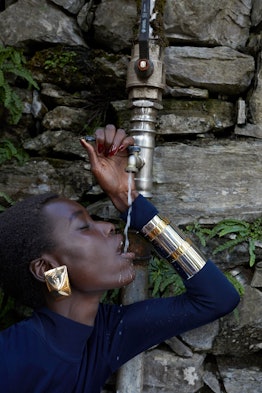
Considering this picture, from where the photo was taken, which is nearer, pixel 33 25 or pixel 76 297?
pixel 76 297

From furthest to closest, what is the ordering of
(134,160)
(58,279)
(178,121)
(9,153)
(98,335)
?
(9,153)
(178,121)
(134,160)
(98,335)
(58,279)

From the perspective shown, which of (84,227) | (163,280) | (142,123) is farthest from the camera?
(163,280)

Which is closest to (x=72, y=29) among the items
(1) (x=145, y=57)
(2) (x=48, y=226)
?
(1) (x=145, y=57)

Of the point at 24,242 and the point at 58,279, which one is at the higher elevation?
the point at 24,242

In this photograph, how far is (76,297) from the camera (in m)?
2.74

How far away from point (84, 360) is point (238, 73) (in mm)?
2617

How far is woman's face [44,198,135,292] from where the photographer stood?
262 centimetres

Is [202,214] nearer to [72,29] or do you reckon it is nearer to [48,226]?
[48,226]

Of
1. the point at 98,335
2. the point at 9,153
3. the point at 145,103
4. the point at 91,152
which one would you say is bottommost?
the point at 98,335

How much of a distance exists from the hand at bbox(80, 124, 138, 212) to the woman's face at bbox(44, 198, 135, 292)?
50 centimetres

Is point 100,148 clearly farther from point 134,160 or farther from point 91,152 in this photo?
point 134,160

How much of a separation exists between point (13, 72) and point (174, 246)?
7.13ft

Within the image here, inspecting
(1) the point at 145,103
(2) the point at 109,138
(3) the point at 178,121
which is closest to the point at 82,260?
(2) the point at 109,138

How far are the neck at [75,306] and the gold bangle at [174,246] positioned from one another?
1.74ft
